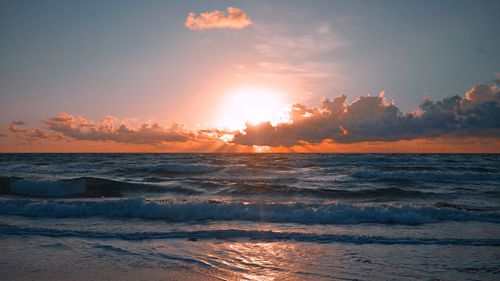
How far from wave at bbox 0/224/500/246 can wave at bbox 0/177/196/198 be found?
11292mm

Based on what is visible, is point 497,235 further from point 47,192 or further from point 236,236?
point 47,192

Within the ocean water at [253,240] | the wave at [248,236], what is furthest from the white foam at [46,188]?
the wave at [248,236]

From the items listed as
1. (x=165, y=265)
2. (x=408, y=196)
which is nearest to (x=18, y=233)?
(x=165, y=265)

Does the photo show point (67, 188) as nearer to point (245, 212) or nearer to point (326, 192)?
point (245, 212)

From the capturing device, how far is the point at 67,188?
80.6ft

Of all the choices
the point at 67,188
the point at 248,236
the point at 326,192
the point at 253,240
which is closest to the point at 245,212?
the point at 248,236

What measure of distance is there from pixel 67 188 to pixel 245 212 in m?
15.8

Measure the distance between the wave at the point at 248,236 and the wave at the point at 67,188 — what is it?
11.3 metres

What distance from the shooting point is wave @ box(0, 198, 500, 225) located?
43.8 ft

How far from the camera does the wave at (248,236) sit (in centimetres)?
995

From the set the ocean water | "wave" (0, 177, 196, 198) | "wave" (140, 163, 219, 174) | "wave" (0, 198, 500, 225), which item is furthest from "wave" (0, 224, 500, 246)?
"wave" (140, 163, 219, 174)

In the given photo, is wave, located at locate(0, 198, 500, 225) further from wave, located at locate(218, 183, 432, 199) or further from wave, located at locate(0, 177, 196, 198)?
wave, located at locate(0, 177, 196, 198)

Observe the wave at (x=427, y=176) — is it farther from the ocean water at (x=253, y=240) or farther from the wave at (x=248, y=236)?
the wave at (x=248, y=236)

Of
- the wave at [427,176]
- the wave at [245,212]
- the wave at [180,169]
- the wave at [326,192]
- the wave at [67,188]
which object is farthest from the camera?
the wave at [180,169]
